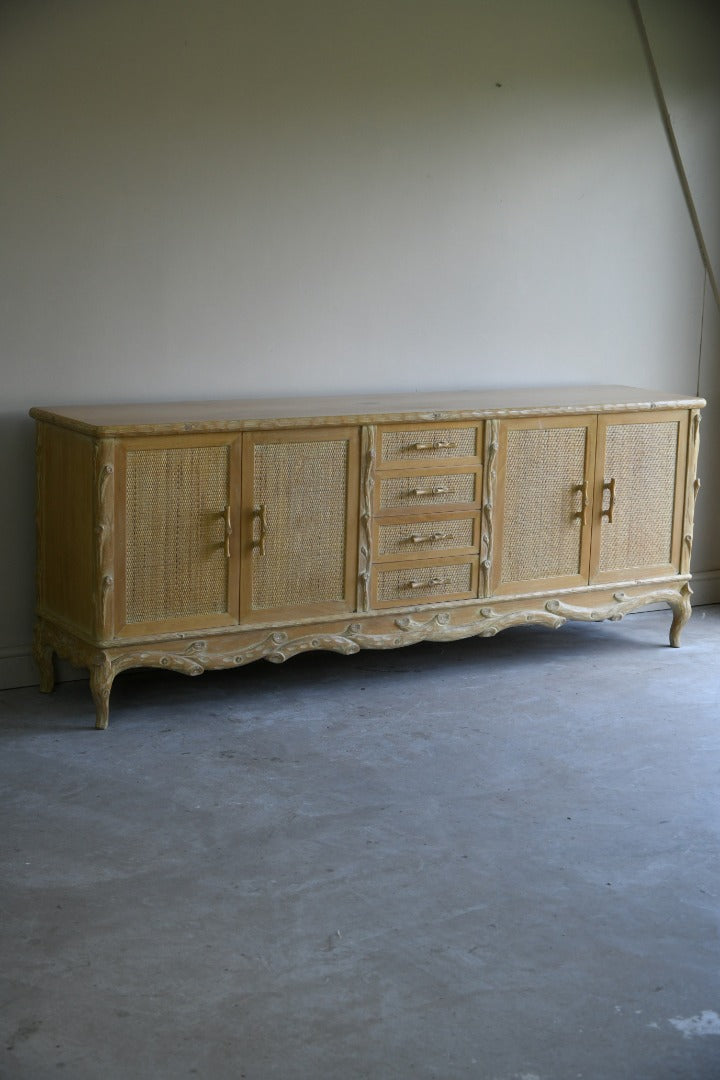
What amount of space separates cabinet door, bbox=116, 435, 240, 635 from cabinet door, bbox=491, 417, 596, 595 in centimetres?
96

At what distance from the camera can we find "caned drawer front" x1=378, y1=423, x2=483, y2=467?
172 inches

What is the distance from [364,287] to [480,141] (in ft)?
2.29

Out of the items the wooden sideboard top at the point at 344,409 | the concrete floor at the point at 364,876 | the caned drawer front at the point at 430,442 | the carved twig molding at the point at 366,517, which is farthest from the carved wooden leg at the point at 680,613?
the carved twig molding at the point at 366,517

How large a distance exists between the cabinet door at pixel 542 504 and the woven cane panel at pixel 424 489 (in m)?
0.13

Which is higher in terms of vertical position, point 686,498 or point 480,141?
point 480,141

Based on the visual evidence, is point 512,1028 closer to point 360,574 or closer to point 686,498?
point 360,574

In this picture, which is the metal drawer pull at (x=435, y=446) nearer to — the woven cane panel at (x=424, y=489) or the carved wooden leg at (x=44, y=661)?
the woven cane panel at (x=424, y=489)

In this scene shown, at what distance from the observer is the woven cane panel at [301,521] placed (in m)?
4.20

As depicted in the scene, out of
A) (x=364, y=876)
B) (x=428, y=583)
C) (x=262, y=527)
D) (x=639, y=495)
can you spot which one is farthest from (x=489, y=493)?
(x=364, y=876)

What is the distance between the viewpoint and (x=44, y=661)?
14.3 ft

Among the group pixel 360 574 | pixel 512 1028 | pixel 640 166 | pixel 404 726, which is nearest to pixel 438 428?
pixel 360 574

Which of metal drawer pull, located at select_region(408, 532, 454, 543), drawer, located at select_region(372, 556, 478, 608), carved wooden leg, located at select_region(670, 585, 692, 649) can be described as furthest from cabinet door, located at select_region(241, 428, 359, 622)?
carved wooden leg, located at select_region(670, 585, 692, 649)

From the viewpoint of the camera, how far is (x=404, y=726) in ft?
13.7

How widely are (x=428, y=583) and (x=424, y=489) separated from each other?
1.01ft
